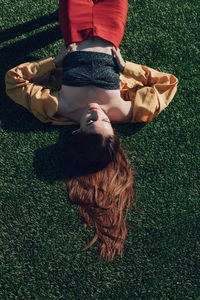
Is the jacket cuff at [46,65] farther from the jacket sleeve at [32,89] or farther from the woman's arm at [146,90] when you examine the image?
the woman's arm at [146,90]

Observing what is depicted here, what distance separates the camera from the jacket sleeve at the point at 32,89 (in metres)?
2.96

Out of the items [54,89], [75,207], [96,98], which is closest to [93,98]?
[96,98]

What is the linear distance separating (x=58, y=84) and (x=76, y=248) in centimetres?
168

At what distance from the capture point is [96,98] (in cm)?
295

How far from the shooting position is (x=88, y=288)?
10.4 ft

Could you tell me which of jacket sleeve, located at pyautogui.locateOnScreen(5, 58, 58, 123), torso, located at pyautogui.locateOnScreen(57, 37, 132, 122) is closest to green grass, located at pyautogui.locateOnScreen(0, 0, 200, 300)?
jacket sleeve, located at pyautogui.locateOnScreen(5, 58, 58, 123)

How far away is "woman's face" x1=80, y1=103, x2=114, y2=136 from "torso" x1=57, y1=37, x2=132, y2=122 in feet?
0.53

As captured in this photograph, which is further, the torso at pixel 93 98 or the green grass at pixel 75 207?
the green grass at pixel 75 207

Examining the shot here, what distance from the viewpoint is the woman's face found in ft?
8.84

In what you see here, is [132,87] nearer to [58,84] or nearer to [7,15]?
[58,84]

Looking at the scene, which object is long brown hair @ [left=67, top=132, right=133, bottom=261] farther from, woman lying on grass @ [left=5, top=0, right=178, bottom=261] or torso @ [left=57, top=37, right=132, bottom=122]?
torso @ [left=57, top=37, right=132, bottom=122]

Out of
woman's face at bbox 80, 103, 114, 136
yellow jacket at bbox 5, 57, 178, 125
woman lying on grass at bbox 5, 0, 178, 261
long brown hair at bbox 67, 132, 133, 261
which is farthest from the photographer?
long brown hair at bbox 67, 132, 133, 261

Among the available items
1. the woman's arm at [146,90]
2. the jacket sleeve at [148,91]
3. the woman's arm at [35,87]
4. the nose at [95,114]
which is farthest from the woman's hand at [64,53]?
the nose at [95,114]

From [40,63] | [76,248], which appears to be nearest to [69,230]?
[76,248]
